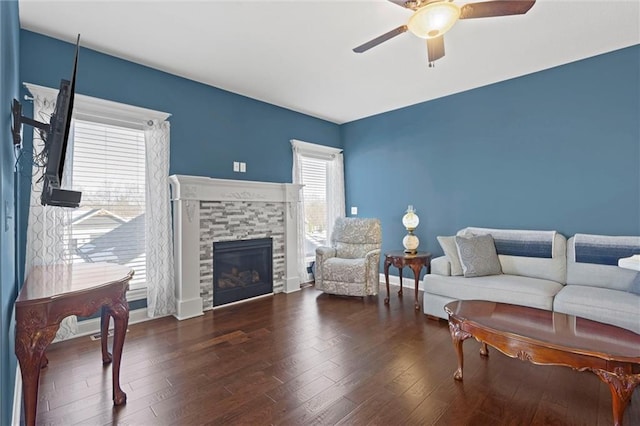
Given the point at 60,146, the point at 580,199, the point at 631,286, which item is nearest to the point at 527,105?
the point at 580,199

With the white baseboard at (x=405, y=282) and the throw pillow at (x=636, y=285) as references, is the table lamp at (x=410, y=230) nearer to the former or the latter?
the white baseboard at (x=405, y=282)

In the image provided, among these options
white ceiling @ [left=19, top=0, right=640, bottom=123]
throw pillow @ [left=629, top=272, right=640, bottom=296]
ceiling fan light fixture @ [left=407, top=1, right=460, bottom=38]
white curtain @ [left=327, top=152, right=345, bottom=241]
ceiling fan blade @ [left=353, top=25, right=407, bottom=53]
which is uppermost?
white ceiling @ [left=19, top=0, right=640, bottom=123]

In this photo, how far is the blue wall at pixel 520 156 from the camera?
3170 millimetres

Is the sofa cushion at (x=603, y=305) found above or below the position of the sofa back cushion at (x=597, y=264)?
below

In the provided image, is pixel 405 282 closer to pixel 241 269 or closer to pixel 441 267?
A: pixel 441 267

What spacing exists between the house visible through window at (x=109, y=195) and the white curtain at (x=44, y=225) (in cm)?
10

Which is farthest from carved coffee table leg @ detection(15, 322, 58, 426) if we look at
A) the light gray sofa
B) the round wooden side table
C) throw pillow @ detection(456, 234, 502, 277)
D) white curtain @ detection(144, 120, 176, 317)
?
throw pillow @ detection(456, 234, 502, 277)

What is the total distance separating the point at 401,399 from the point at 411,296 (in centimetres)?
239

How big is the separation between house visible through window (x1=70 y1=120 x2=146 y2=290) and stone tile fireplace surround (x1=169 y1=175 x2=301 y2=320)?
14.7 inches

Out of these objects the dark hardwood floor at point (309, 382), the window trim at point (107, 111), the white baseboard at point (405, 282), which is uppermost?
the window trim at point (107, 111)

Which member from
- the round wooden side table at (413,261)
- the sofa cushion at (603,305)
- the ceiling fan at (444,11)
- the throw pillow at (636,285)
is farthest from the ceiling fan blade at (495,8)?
the round wooden side table at (413,261)

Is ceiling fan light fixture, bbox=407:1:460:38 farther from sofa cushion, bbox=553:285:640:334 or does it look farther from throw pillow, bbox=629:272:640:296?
throw pillow, bbox=629:272:640:296

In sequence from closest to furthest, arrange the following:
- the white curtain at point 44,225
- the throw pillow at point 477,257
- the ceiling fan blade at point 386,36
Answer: the ceiling fan blade at point 386,36, the white curtain at point 44,225, the throw pillow at point 477,257

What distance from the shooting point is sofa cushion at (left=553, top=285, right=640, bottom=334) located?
2.31m
